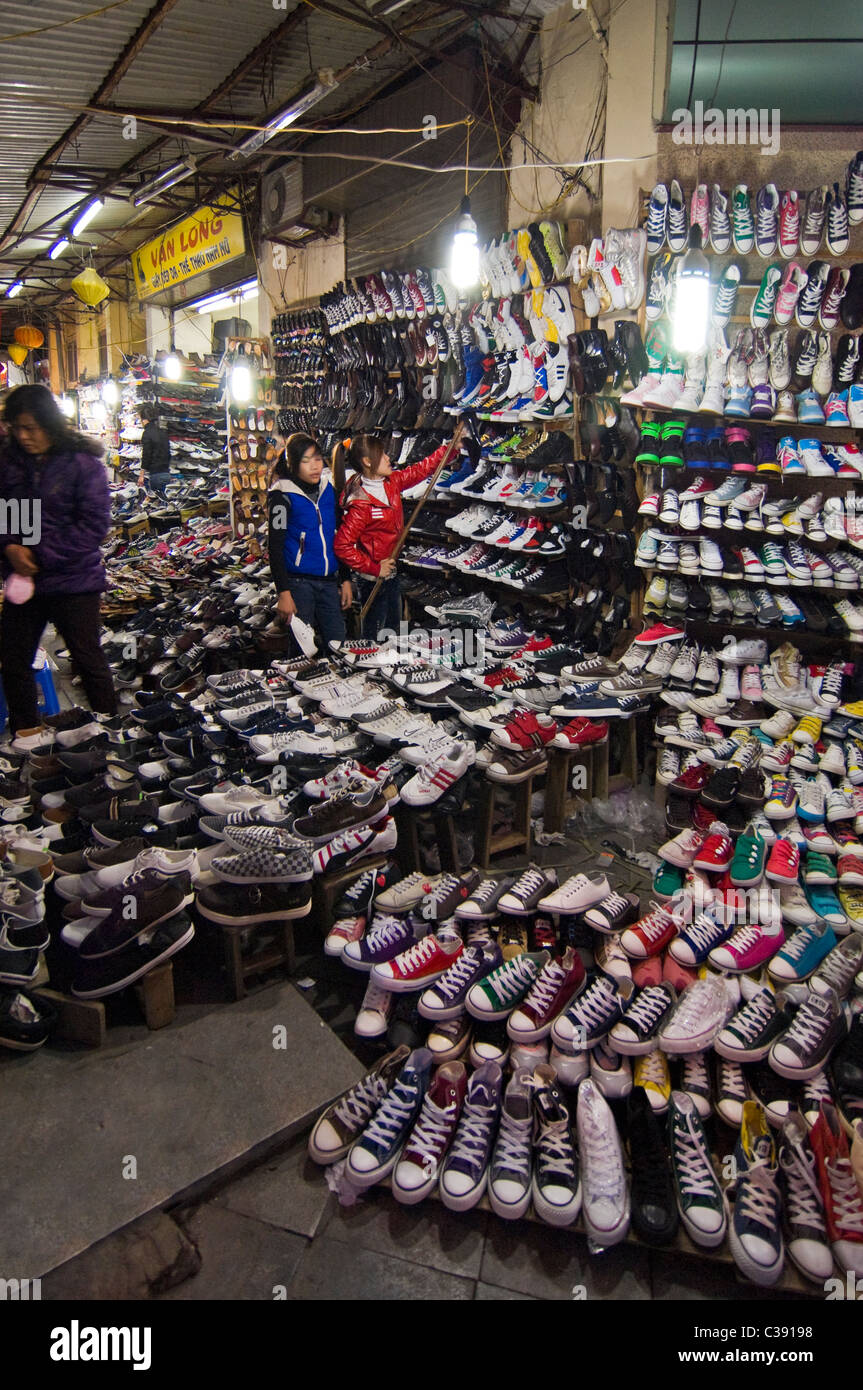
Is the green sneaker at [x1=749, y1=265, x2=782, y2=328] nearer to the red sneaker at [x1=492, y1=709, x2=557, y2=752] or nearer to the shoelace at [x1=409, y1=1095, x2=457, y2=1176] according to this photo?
the red sneaker at [x1=492, y1=709, x2=557, y2=752]

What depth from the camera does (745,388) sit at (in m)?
4.36

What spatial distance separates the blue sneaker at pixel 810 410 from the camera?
165 inches

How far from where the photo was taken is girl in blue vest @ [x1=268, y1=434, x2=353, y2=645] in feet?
16.7

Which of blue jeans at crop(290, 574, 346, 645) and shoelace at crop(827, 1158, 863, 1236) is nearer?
shoelace at crop(827, 1158, 863, 1236)

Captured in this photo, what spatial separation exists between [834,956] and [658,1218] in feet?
3.51

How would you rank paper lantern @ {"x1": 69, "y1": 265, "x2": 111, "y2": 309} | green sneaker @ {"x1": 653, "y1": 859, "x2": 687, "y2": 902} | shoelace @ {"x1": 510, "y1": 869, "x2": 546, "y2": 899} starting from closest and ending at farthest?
shoelace @ {"x1": 510, "y1": 869, "x2": 546, "y2": 899} → green sneaker @ {"x1": 653, "y1": 859, "x2": 687, "y2": 902} → paper lantern @ {"x1": 69, "y1": 265, "x2": 111, "y2": 309}

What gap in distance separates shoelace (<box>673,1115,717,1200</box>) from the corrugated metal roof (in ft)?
22.2

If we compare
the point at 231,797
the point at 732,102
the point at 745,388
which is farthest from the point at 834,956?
the point at 732,102

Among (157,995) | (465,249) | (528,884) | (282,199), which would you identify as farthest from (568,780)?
(282,199)

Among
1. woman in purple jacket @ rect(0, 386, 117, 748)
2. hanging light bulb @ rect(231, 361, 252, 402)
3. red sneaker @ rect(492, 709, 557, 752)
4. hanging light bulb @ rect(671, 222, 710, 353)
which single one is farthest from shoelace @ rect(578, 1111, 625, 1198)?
hanging light bulb @ rect(231, 361, 252, 402)

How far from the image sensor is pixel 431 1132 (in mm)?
2070

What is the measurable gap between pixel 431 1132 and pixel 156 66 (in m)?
8.62
